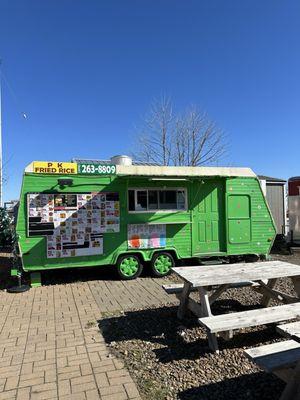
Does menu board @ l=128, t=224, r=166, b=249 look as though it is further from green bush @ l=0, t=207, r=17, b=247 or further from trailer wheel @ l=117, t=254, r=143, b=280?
green bush @ l=0, t=207, r=17, b=247

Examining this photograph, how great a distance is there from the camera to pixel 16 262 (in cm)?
782

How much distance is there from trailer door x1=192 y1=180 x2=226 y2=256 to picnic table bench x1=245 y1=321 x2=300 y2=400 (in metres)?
5.69

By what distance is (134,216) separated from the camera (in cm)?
848

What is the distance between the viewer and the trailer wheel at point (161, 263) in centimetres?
869

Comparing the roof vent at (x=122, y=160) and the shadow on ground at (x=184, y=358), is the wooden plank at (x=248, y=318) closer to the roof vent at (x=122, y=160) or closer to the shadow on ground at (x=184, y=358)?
the shadow on ground at (x=184, y=358)

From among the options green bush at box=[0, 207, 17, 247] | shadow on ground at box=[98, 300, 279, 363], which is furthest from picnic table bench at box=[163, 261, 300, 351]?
green bush at box=[0, 207, 17, 247]

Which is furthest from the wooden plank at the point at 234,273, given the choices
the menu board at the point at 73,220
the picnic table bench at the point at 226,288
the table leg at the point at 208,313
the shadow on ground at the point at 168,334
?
the menu board at the point at 73,220

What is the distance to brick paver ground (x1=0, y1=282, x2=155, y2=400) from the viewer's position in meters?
3.42

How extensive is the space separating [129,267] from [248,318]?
4.71 m

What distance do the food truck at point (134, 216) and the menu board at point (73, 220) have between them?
21 millimetres

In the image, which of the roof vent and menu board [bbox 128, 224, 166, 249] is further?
the roof vent

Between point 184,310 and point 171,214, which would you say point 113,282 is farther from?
point 184,310

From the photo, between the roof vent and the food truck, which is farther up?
the roof vent

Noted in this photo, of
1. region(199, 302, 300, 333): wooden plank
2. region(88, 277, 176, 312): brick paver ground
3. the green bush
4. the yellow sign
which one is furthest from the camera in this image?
the green bush
